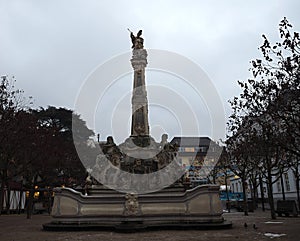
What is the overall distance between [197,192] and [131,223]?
3878 mm

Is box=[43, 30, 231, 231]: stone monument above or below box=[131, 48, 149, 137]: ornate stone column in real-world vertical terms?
below

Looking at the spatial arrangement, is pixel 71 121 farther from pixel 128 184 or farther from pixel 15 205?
pixel 128 184

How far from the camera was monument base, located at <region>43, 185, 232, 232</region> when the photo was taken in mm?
16391

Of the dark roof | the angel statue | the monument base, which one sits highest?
the dark roof

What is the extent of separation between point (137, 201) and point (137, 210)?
18.5 inches

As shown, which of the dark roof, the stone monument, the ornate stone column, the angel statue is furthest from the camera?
the dark roof

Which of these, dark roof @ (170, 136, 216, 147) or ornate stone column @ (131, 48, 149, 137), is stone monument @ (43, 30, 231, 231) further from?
dark roof @ (170, 136, 216, 147)

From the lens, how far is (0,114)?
2220 centimetres

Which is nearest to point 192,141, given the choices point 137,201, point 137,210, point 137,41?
point 137,41

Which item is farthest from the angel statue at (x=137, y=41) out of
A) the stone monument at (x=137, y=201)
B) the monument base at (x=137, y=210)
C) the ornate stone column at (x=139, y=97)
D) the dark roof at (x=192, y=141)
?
the dark roof at (x=192, y=141)

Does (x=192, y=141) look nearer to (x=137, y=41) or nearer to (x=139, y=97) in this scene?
(x=137, y=41)

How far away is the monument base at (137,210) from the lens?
16.4 metres

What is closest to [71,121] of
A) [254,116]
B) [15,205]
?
[15,205]

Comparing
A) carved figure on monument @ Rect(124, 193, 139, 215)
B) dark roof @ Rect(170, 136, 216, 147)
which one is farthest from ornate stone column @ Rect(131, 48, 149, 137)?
dark roof @ Rect(170, 136, 216, 147)
